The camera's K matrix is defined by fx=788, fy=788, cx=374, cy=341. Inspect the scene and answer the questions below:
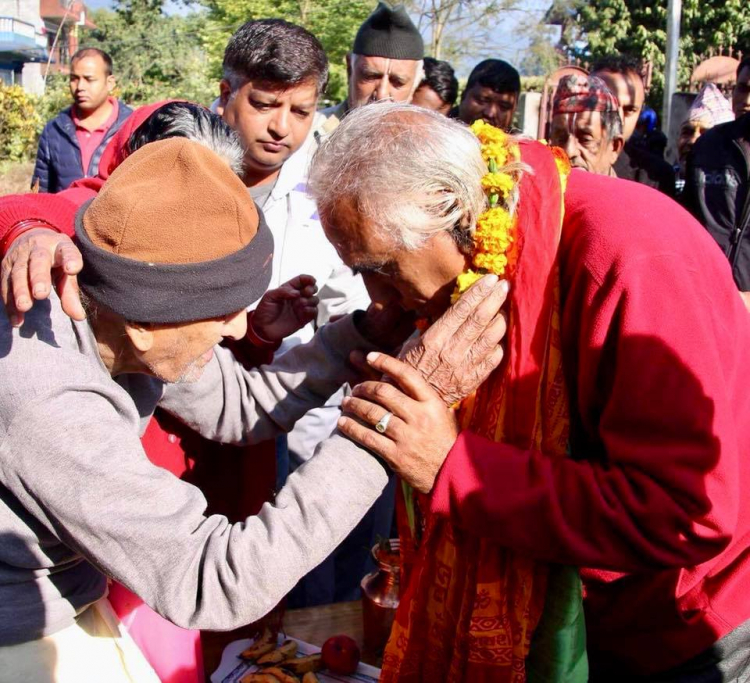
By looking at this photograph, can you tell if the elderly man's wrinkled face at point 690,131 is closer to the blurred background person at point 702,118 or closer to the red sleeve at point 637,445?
the blurred background person at point 702,118

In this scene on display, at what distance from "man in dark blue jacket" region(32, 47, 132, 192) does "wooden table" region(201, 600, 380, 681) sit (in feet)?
15.8

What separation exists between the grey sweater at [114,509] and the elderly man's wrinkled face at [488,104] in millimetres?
3630

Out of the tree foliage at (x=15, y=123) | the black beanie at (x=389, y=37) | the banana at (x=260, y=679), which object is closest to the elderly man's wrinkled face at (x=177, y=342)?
the banana at (x=260, y=679)

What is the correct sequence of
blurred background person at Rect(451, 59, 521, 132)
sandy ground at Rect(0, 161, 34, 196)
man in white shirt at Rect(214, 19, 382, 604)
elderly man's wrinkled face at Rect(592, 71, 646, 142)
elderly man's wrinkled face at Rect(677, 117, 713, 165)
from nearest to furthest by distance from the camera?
man in white shirt at Rect(214, 19, 382, 604) < blurred background person at Rect(451, 59, 521, 132) < elderly man's wrinkled face at Rect(592, 71, 646, 142) < elderly man's wrinkled face at Rect(677, 117, 713, 165) < sandy ground at Rect(0, 161, 34, 196)

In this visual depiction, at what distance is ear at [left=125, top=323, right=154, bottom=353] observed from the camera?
1.74m

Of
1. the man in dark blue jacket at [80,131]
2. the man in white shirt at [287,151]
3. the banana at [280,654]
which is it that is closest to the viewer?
the banana at [280,654]

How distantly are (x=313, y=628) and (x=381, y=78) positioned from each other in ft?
9.62

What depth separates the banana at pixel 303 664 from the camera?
244 cm

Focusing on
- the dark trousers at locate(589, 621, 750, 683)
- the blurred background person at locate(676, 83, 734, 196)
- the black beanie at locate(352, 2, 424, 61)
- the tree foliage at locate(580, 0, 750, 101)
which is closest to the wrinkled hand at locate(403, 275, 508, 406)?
the dark trousers at locate(589, 621, 750, 683)

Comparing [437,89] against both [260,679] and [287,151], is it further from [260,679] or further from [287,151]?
[260,679]

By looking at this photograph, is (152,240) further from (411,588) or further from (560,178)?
(411,588)

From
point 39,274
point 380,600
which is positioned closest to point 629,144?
point 380,600

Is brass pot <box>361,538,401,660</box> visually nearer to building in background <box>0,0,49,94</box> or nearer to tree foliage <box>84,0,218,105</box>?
tree foliage <box>84,0,218,105</box>

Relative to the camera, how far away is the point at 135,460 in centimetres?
153
